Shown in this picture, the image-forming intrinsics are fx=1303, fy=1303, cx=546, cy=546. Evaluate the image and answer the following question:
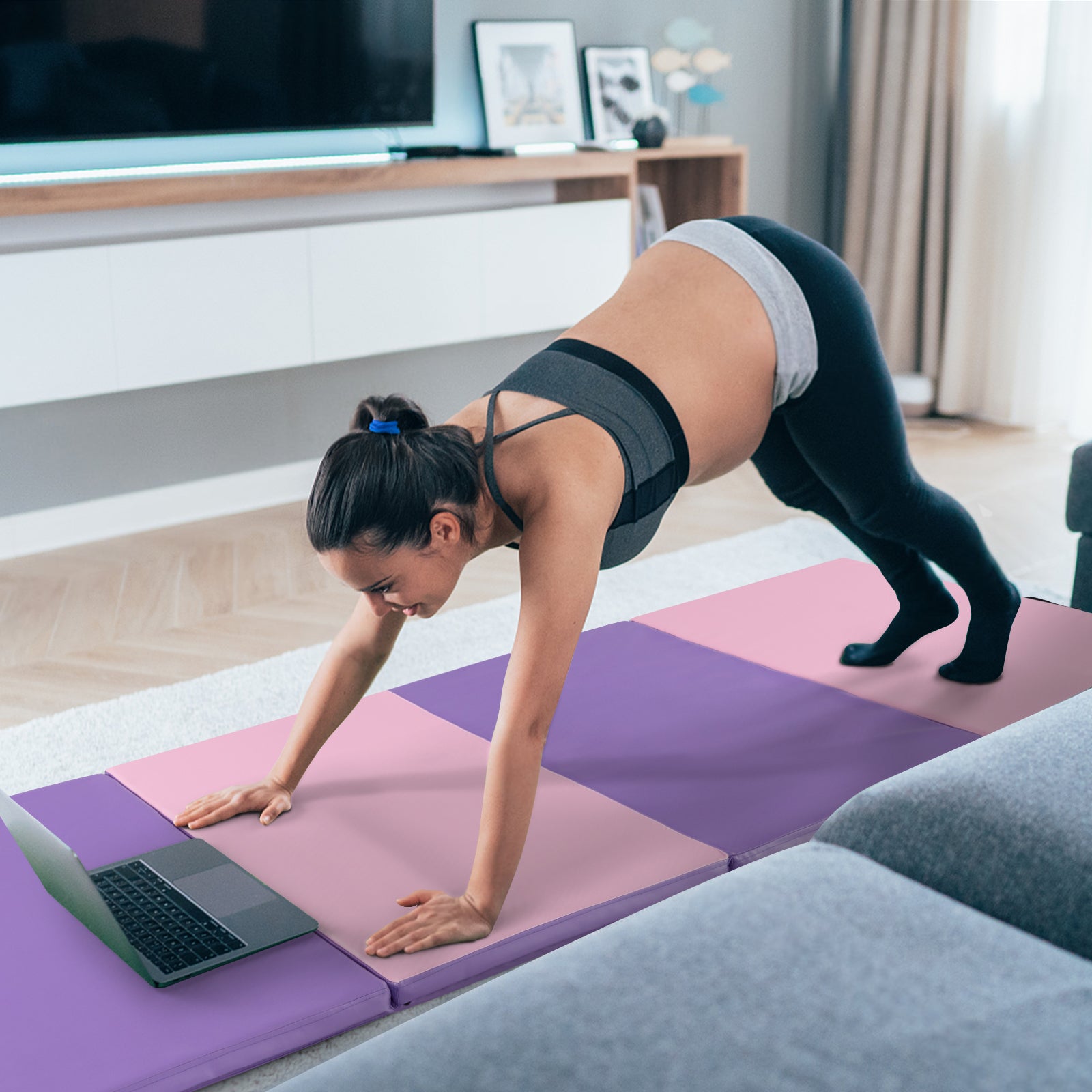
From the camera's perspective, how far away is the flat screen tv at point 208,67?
3.03m

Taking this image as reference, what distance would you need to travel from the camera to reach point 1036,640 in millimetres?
2324

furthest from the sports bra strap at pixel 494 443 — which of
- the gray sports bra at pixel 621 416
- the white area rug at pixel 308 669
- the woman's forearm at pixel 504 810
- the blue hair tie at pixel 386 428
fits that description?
the white area rug at pixel 308 669

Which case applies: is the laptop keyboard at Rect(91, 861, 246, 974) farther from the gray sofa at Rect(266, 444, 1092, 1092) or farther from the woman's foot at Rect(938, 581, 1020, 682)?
the woman's foot at Rect(938, 581, 1020, 682)

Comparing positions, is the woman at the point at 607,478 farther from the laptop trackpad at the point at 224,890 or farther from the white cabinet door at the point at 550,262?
the white cabinet door at the point at 550,262

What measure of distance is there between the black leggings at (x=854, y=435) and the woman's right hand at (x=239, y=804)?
2.96 ft

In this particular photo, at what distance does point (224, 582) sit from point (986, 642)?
1786 mm

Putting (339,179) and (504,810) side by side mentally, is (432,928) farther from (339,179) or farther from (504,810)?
(339,179)

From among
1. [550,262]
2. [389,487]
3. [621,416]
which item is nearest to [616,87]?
[550,262]

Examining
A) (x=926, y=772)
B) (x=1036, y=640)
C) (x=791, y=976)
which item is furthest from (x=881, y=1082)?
(x=1036, y=640)

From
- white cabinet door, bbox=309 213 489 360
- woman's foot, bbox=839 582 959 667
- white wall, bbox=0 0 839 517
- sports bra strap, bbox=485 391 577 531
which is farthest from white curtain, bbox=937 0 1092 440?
sports bra strap, bbox=485 391 577 531

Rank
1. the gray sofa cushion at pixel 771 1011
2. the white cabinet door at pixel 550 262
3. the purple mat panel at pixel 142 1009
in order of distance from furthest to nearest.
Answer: the white cabinet door at pixel 550 262, the purple mat panel at pixel 142 1009, the gray sofa cushion at pixel 771 1011

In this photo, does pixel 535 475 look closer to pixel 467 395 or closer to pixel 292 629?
pixel 292 629

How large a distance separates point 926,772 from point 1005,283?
3.67 metres

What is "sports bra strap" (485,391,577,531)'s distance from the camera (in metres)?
1.51
